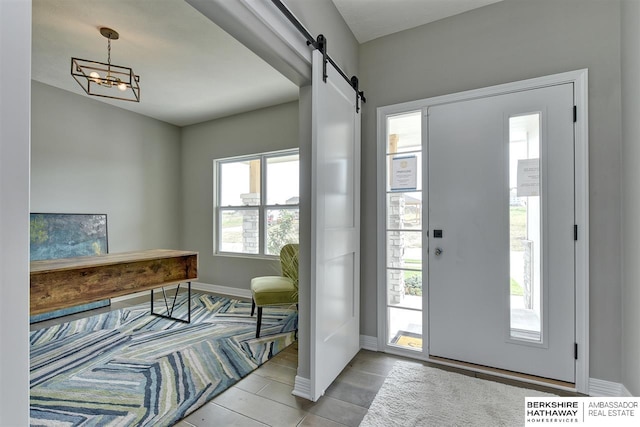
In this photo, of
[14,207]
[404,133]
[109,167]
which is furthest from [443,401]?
[109,167]

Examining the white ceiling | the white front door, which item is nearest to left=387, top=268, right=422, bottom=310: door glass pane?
the white front door

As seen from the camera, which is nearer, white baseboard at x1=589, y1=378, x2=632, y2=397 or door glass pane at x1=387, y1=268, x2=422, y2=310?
white baseboard at x1=589, y1=378, x2=632, y2=397

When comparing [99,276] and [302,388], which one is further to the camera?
[99,276]

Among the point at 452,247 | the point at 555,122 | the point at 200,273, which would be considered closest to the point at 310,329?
the point at 452,247

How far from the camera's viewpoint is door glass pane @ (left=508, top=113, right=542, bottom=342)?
2066mm

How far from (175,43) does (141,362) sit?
275cm

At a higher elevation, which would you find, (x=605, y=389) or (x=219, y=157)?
(x=219, y=157)

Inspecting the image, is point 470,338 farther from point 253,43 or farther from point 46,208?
point 46,208

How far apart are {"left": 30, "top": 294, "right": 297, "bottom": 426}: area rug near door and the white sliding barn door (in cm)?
71

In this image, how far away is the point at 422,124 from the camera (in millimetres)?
2416

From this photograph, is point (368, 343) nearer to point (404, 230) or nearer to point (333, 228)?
point (404, 230)

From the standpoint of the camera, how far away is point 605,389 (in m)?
1.87

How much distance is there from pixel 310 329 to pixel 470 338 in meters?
1.29

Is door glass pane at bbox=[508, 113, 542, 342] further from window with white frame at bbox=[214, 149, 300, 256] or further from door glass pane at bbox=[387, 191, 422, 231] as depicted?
window with white frame at bbox=[214, 149, 300, 256]
